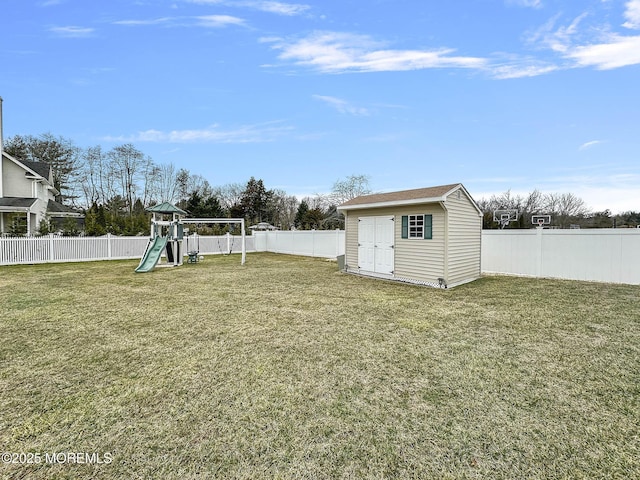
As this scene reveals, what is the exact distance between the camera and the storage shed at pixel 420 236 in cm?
762

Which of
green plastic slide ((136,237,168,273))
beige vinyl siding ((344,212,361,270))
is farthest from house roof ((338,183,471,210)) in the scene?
green plastic slide ((136,237,168,273))

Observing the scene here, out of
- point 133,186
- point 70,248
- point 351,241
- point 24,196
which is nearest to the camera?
point 351,241

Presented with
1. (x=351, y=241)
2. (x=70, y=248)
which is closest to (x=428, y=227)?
(x=351, y=241)

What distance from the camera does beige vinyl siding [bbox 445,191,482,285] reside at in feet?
25.2

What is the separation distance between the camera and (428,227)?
7871mm

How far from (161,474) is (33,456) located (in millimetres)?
859

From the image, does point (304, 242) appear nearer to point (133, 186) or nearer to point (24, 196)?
point (24, 196)

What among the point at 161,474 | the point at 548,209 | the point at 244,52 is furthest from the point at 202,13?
the point at 548,209

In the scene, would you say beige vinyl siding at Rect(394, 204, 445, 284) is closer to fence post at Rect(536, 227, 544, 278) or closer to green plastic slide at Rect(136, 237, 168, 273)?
fence post at Rect(536, 227, 544, 278)

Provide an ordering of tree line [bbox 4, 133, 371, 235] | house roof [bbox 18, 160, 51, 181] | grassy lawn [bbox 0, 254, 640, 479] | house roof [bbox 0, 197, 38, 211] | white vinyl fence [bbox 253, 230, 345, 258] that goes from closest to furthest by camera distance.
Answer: grassy lawn [bbox 0, 254, 640, 479] → house roof [bbox 0, 197, 38, 211] → white vinyl fence [bbox 253, 230, 345, 258] → house roof [bbox 18, 160, 51, 181] → tree line [bbox 4, 133, 371, 235]

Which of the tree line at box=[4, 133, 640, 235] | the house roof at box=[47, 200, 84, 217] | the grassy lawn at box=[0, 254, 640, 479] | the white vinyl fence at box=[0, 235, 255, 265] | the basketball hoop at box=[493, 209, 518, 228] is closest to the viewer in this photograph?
the grassy lawn at box=[0, 254, 640, 479]

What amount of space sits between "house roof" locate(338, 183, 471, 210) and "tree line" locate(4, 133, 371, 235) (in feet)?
41.3

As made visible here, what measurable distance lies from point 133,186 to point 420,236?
84.7ft

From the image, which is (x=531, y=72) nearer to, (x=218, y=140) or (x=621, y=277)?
(x=621, y=277)
